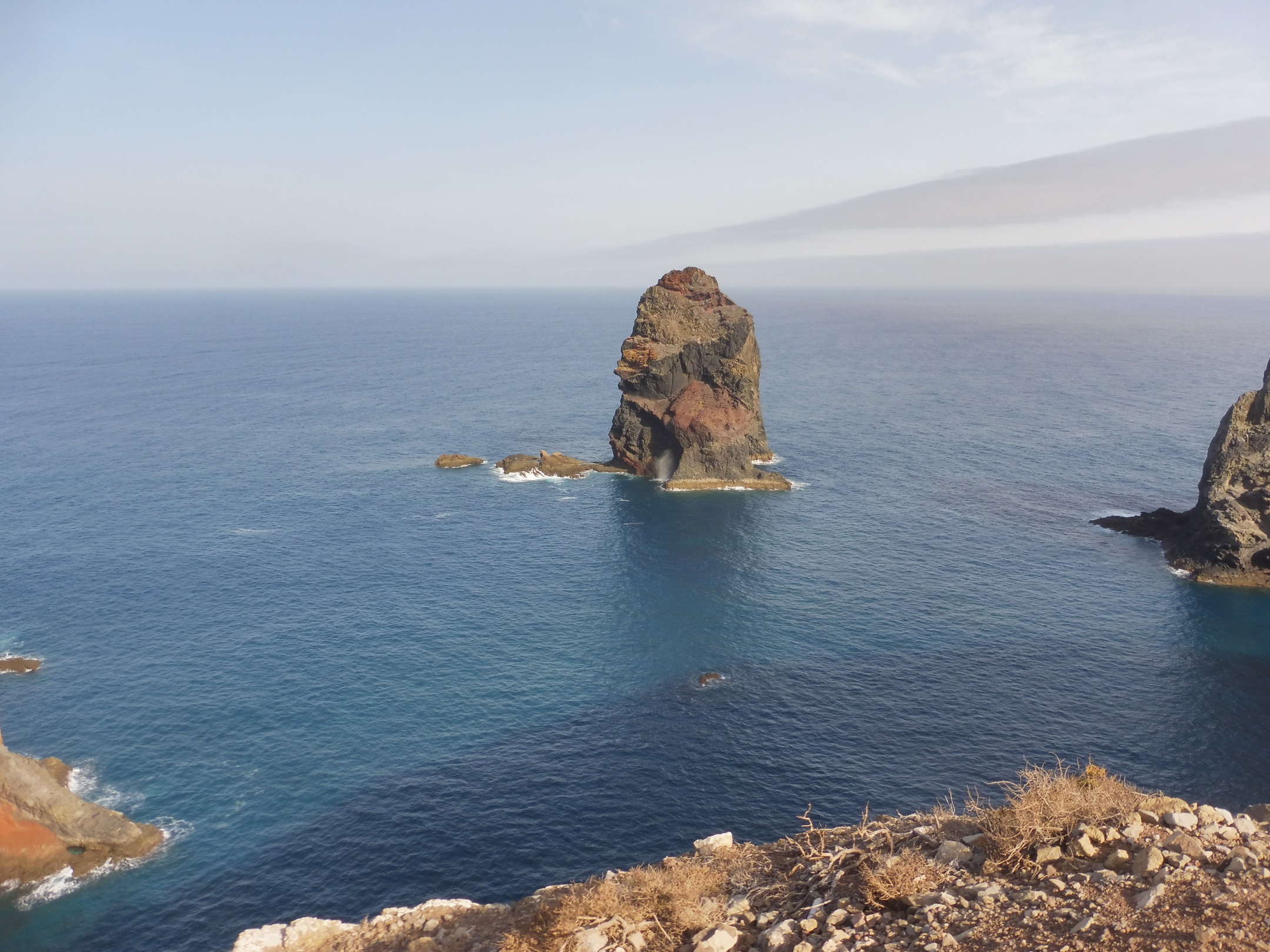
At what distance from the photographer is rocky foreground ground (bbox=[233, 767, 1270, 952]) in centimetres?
1872

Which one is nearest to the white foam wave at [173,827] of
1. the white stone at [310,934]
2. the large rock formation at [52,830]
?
the large rock formation at [52,830]

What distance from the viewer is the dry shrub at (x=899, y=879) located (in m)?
21.2

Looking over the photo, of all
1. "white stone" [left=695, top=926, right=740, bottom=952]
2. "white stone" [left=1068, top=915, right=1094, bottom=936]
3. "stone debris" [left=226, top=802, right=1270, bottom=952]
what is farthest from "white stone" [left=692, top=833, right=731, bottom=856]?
"white stone" [left=1068, top=915, right=1094, bottom=936]

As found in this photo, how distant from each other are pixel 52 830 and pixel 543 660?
1343 inches

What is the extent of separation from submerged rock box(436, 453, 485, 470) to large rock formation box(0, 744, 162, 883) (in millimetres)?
79779

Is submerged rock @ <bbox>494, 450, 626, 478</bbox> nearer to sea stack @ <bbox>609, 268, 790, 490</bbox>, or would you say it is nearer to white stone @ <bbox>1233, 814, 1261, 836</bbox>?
sea stack @ <bbox>609, 268, 790, 490</bbox>

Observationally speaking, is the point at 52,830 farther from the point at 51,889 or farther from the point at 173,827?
the point at 173,827

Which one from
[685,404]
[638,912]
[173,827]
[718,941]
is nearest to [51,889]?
[173,827]

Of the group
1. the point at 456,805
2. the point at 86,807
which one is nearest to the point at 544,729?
the point at 456,805

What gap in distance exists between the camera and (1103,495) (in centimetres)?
11325

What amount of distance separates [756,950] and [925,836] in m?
6.49

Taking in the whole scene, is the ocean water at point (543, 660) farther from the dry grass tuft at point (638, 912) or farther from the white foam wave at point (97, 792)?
the dry grass tuft at point (638, 912)

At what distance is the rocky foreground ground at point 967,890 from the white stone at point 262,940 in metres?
6.25

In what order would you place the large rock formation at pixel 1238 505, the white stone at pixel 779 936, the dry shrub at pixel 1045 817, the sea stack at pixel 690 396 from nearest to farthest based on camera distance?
1. the white stone at pixel 779 936
2. the dry shrub at pixel 1045 817
3. the large rock formation at pixel 1238 505
4. the sea stack at pixel 690 396
